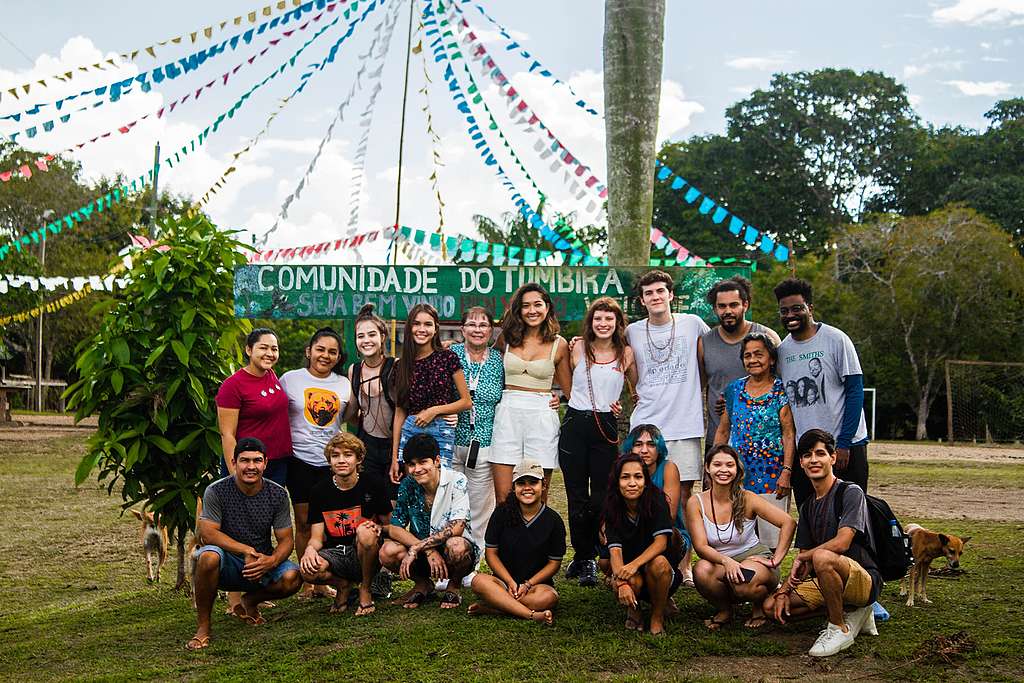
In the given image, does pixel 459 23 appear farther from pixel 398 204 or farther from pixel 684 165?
pixel 684 165

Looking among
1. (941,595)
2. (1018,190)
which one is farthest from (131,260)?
(1018,190)

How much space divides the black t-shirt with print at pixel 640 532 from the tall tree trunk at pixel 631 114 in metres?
3.00

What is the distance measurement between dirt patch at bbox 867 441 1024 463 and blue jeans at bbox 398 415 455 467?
43.1ft

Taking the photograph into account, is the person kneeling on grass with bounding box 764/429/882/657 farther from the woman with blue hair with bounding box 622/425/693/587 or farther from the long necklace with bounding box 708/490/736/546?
the woman with blue hair with bounding box 622/425/693/587

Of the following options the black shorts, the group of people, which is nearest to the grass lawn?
the group of people

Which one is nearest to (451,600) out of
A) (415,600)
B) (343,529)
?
(415,600)

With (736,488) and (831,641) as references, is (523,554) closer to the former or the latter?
(736,488)

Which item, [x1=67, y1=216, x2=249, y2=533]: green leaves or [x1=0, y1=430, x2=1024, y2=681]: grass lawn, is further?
[x1=67, y1=216, x2=249, y2=533]: green leaves

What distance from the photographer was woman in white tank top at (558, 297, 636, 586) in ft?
19.1

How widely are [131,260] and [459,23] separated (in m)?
3.53

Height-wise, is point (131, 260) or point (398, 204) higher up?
point (398, 204)

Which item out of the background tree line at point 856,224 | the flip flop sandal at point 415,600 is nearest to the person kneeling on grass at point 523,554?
the flip flop sandal at point 415,600

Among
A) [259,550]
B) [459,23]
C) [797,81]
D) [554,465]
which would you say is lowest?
[259,550]

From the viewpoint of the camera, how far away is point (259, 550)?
5.50 metres
